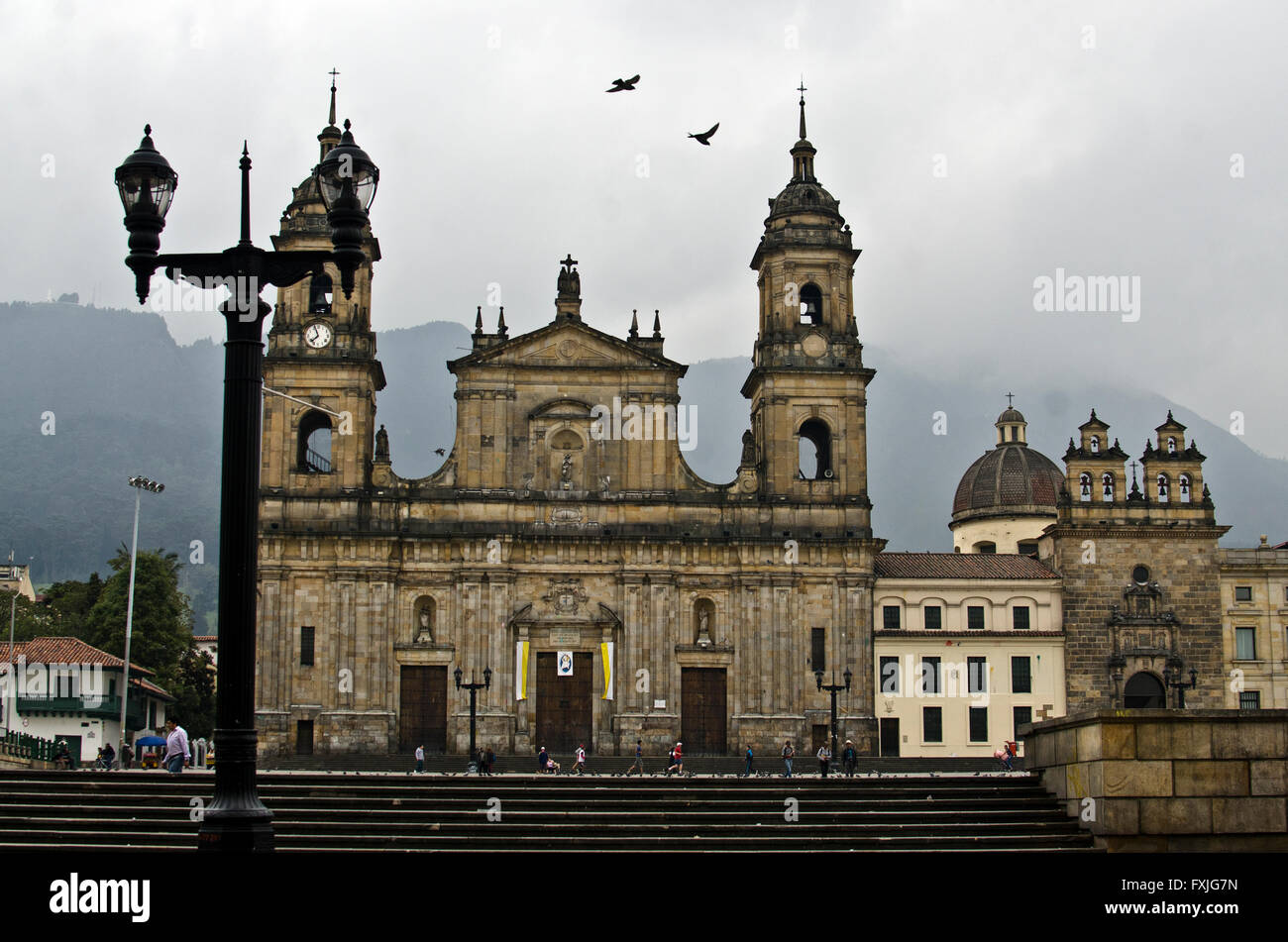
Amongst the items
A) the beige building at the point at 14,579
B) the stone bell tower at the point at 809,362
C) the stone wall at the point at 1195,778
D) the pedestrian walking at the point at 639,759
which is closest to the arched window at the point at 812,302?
the stone bell tower at the point at 809,362

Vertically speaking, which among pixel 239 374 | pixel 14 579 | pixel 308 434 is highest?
pixel 308 434

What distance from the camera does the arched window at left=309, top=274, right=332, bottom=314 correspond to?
57.0 m

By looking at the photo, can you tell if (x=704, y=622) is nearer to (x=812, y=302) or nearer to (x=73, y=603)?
(x=812, y=302)

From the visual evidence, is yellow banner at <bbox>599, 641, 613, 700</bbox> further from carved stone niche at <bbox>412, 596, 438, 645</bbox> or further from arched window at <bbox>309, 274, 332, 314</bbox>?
arched window at <bbox>309, 274, 332, 314</bbox>

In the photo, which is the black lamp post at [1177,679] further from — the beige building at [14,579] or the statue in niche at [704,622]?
the beige building at [14,579]

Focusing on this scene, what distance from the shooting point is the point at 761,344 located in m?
58.0

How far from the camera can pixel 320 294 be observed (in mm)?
57281

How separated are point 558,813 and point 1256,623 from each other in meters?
44.4

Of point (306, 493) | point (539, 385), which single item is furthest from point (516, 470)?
point (306, 493)

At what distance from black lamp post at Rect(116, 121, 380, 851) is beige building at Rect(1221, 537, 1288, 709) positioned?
5408cm

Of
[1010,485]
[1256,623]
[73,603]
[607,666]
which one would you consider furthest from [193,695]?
[1256,623]
